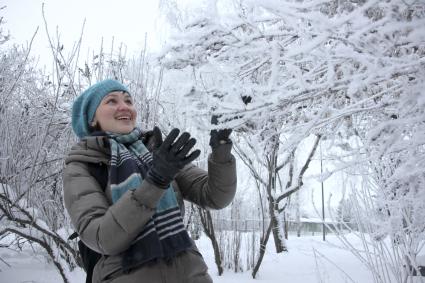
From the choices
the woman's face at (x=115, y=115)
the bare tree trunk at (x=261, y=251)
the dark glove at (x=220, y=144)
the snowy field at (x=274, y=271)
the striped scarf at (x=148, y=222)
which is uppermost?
the woman's face at (x=115, y=115)

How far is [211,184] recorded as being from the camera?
5.08ft

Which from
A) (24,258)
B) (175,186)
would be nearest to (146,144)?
(175,186)

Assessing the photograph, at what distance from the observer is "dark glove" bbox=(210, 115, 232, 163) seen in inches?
59.3

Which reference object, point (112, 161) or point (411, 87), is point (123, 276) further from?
point (411, 87)

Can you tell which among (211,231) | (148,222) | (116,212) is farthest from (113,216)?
(211,231)

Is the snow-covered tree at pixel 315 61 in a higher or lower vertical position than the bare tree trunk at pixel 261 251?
higher

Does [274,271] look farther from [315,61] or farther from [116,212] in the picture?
[116,212]

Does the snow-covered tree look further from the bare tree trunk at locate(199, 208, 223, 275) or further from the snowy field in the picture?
the bare tree trunk at locate(199, 208, 223, 275)

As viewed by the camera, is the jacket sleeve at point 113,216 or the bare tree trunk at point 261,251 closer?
the jacket sleeve at point 113,216

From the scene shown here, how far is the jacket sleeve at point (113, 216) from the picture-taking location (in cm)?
115

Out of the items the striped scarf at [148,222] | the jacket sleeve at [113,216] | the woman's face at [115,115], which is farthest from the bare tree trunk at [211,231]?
the jacket sleeve at [113,216]

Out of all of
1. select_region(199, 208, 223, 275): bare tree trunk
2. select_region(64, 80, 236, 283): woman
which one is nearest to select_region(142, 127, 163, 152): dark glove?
select_region(64, 80, 236, 283): woman

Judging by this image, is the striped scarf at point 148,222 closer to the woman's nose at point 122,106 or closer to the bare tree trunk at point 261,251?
the woman's nose at point 122,106

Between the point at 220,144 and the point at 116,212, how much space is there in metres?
0.53
